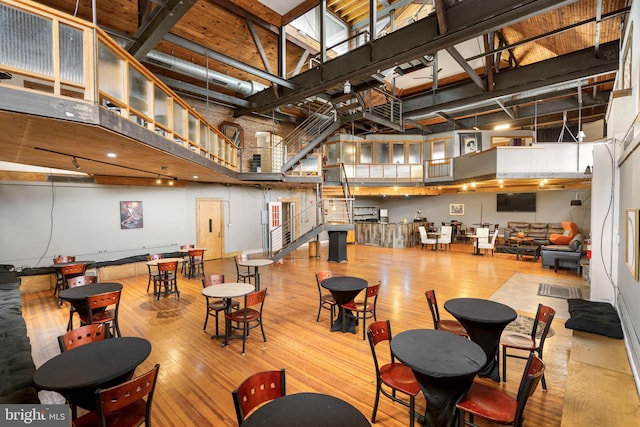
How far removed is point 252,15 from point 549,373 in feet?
28.1

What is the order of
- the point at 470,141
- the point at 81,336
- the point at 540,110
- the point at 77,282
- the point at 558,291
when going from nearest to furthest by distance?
the point at 81,336
the point at 77,282
the point at 558,291
the point at 540,110
the point at 470,141

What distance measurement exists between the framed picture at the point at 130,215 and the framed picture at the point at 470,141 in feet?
→ 48.3

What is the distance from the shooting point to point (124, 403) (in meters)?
1.86

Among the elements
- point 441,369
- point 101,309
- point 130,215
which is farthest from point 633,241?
point 130,215

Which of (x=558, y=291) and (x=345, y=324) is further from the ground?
(x=345, y=324)

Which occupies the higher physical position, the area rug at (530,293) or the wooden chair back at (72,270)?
the wooden chair back at (72,270)

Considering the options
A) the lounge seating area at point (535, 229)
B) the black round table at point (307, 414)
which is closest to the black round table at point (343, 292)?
the black round table at point (307, 414)

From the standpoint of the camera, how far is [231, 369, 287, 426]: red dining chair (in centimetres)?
177

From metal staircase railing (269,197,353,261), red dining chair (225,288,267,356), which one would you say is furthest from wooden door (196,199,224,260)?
red dining chair (225,288,267,356)

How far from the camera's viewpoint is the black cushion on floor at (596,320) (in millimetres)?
3691

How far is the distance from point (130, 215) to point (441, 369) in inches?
397

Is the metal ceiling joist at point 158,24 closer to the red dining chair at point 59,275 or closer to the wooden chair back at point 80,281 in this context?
the wooden chair back at point 80,281

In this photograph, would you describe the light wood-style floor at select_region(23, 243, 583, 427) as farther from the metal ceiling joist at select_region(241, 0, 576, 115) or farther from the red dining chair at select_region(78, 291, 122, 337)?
the metal ceiling joist at select_region(241, 0, 576, 115)

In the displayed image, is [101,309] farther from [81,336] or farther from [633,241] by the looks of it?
[633,241]
